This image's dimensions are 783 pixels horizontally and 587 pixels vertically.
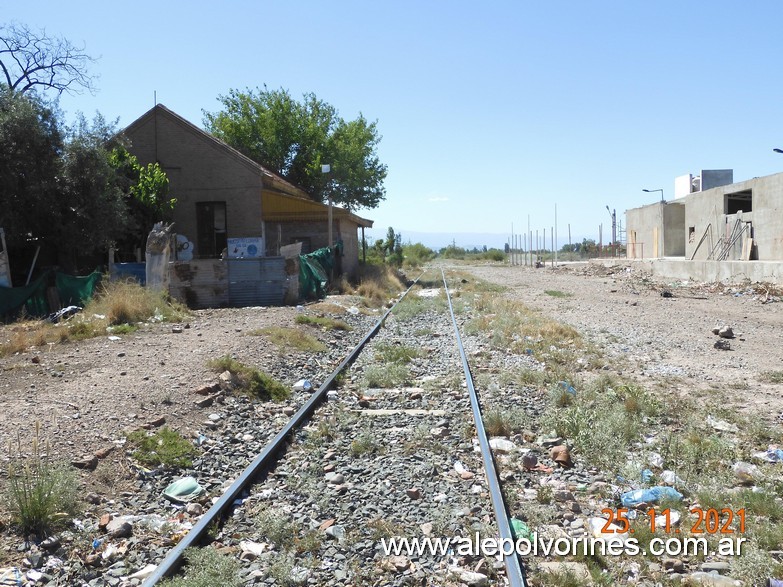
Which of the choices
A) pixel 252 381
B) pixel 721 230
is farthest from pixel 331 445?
pixel 721 230

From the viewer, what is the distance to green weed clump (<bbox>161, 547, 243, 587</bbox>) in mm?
4082

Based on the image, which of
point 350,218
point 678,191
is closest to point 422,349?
point 350,218

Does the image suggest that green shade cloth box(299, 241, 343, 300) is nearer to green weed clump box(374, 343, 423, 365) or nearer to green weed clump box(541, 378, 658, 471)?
green weed clump box(374, 343, 423, 365)

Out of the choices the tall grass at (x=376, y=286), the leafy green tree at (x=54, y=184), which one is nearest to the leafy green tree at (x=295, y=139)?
the tall grass at (x=376, y=286)

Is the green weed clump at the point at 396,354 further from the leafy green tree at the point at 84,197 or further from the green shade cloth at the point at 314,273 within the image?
the leafy green tree at the point at 84,197

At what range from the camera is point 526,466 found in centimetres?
610


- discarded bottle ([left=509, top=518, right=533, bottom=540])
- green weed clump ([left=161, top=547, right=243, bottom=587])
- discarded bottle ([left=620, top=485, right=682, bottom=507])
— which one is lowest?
green weed clump ([left=161, top=547, right=243, bottom=587])

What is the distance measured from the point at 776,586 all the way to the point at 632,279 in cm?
3533

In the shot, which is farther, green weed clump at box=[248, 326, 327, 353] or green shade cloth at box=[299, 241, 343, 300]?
green shade cloth at box=[299, 241, 343, 300]

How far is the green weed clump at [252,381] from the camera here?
377 inches

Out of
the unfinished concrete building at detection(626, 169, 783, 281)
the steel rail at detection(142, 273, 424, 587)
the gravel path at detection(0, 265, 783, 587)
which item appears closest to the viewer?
the steel rail at detection(142, 273, 424, 587)

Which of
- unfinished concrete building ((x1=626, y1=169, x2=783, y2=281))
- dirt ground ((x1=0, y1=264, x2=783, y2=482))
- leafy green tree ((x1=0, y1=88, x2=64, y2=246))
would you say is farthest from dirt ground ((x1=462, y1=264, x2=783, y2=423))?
leafy green tree ((x1=0, y1=88, x2=64, y2=246))
